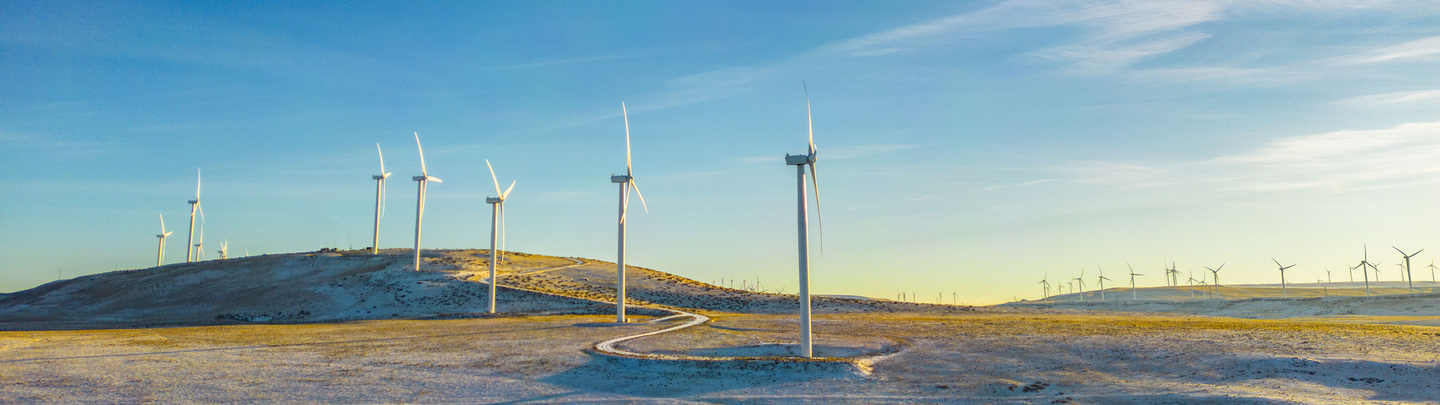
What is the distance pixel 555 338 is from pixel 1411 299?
97086 millimetres

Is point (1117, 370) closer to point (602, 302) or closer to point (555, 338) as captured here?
point (555, 338)

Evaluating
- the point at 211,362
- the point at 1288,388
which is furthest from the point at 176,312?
the point at 1288,388

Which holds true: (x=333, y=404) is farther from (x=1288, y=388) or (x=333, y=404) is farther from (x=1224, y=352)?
(x=1224, y=352)

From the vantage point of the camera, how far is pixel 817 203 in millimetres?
Result: 35000

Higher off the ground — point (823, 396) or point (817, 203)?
point (817, 203)

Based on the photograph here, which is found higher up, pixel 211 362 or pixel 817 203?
pixel 817 203

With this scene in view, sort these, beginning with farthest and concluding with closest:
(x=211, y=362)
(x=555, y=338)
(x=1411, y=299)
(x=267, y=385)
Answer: (x=1411, y=299) → (x=555, y=338) → (x=211, y=362) → (x=267, y=385)

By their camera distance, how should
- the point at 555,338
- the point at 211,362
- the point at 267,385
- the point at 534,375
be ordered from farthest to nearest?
1. the point at 555,338
2. the point at 211,362
3. the point at 534,375
4. the point at 267,385

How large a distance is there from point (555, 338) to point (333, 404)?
18425mm

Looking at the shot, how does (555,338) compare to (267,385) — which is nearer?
(267,385)

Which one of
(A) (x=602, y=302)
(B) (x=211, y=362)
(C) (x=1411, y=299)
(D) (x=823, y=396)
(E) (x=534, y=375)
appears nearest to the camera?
(D) (x=823, y=396)

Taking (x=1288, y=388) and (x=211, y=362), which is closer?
(x=1288, y=388)

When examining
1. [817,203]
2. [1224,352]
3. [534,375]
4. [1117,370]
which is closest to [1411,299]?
[1224,352]

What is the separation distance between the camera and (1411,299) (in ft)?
292
